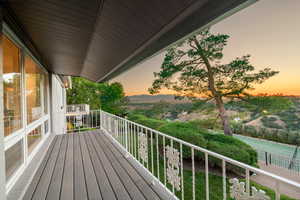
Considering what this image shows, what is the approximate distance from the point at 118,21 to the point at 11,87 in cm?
184

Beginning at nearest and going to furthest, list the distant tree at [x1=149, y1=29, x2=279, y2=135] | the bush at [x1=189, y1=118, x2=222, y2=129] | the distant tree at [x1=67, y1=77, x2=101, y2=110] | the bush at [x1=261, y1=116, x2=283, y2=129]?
the bush at [x1=261, y1=116, x2=283, y2=129]
the distant tree at [x1=149, y1=29, x2=279, y2=135]
the bush at [x1=189, y1=118, x2=222, y2=129]
the distant tree at [x1=67, y1=77, x2=101, y2=110]

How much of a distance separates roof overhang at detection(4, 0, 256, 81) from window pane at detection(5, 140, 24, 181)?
162 cm

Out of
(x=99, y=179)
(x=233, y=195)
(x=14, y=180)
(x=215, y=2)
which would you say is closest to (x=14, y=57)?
(x=14, y=180)

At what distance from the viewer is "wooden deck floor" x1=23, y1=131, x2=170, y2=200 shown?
2008 millimetres

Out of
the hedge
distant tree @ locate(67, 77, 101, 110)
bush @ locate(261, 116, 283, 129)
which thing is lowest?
the hedge

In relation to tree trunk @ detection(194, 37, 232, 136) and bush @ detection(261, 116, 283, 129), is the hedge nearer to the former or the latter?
tree trunk @ detection(194, 37, 232, 136)

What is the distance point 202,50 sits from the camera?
8.09m

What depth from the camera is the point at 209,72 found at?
8117mm

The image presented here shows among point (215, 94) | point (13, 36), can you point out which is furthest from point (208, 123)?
point (13, 36)

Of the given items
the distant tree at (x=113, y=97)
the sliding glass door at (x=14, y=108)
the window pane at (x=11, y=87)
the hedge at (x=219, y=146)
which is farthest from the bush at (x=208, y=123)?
the distant tree at (x=113, y=97)

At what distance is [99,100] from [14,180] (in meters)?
16.2

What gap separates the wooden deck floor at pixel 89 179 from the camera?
201 centimetres

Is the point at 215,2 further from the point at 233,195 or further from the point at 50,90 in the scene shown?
the point at 50,90

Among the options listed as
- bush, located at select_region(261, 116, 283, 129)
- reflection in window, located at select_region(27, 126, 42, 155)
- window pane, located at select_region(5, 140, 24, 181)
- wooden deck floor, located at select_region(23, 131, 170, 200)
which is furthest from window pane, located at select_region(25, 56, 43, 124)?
bush, located at select_region(261, 116, 283, 129)
